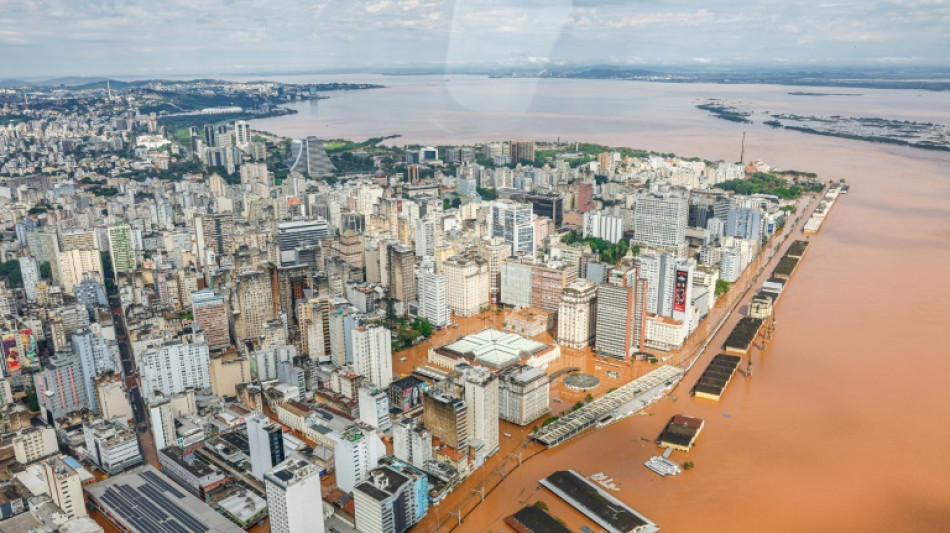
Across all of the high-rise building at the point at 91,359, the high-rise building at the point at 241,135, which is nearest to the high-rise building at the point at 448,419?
the high-rise building at the point at 91,359

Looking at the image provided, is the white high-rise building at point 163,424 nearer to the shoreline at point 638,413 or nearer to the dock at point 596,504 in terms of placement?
the shoreline at point 638,413

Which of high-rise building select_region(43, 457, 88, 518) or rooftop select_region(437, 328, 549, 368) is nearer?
high-rise building select_region(43, 457, 88, 518)

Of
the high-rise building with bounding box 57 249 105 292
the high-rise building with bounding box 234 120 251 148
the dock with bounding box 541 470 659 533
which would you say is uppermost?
the high-rise building with bounding box 234 120 251 148

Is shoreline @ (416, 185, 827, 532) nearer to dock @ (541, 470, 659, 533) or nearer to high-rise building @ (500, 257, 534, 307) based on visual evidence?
dock @ (541, 470, 659, 533)

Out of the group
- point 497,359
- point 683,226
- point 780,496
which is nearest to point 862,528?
point 780,496

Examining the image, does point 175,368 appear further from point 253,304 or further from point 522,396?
point 522,396

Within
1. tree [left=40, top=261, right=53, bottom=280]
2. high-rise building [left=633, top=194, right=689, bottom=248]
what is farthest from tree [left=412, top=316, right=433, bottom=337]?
tree [left=40, top=261, right=53, bottom=280]

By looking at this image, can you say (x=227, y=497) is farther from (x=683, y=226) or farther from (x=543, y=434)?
(x=683, y=226)

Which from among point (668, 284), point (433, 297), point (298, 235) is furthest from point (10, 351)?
point (668, 284)
